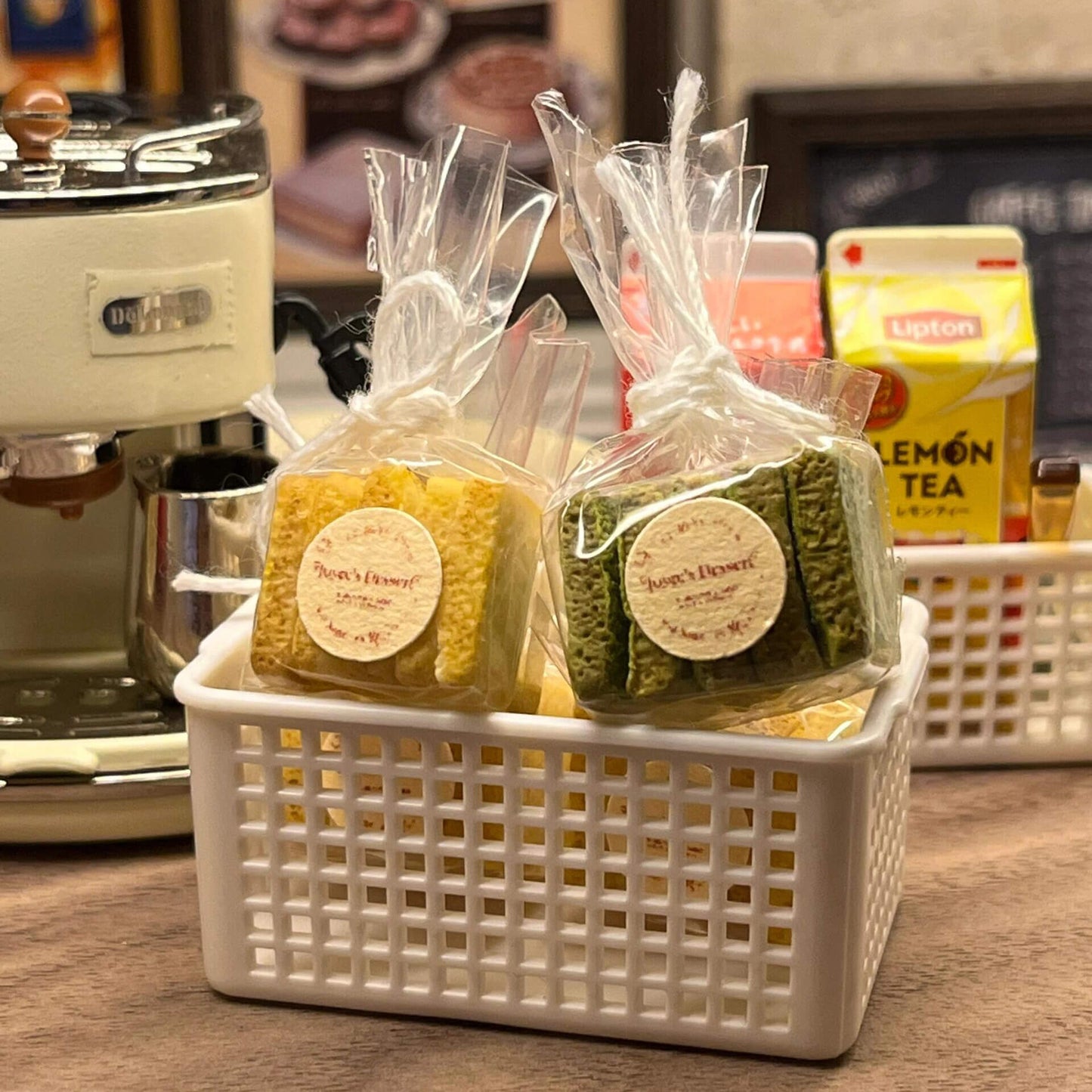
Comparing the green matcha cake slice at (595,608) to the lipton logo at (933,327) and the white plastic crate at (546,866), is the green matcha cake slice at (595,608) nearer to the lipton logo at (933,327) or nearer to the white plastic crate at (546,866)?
the white plastic crate at (546,866)

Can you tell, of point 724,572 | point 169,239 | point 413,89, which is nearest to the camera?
point 724,572

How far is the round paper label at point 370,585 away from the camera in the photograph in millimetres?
680

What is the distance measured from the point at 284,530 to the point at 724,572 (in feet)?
0.65

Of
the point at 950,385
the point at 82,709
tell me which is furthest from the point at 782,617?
the point at 82,709

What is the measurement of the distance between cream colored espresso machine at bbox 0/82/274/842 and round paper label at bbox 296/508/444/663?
22 cm

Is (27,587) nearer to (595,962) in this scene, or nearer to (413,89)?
(595,962)

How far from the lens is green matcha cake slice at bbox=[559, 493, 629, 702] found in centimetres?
66

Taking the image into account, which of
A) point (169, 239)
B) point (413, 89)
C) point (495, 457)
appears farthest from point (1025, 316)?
point (413, 89)

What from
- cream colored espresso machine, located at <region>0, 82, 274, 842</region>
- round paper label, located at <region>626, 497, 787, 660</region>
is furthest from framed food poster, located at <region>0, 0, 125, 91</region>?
round paper label, located at <region>626, 497, 787, 660</region>

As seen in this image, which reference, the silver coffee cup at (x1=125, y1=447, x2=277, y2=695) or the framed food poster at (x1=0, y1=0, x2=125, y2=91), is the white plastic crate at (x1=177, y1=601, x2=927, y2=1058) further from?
the framed food poster at (x1=0, y1=0, x2=125, y2=91)

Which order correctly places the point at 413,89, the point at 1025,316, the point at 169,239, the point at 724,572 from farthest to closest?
the point at 413,89
the point at 1025,316
the point at 169,239
the point at 724,572

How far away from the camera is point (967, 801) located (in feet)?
3.11

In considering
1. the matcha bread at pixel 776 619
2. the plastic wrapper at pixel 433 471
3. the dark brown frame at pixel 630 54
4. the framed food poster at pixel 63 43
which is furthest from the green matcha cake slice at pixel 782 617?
the framed food poster at pixel 63 43

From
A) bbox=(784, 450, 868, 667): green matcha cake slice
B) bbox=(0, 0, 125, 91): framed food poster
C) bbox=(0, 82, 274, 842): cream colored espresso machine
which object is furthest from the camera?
bbox=(0, 0, 125, 91): framed food poster
